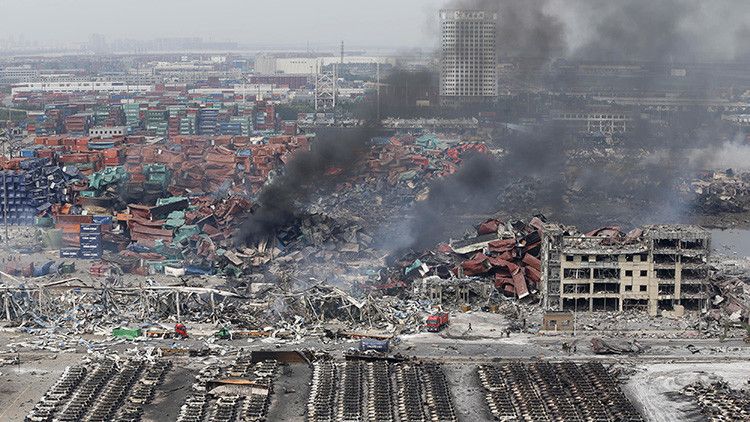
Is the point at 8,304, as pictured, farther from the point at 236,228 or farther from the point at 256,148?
the point at 256,148

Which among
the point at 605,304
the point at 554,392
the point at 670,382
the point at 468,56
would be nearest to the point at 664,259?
the point at 605,304

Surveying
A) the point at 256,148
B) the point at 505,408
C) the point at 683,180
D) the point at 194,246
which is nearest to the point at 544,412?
the point at 505,408

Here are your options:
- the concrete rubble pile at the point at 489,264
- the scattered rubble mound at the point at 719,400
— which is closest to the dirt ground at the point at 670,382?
the scattered rubble mound at the point at 719,400

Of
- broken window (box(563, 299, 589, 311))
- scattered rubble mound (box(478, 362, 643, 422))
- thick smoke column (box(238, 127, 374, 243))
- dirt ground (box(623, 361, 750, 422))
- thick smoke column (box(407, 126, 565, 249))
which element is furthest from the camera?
thick smoke column (box(407, 126, 565, 249))

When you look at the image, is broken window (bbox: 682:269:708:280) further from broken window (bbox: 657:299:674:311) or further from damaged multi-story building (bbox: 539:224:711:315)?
broken window (bbox: 657:299:674:311)

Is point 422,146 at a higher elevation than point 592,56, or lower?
lower

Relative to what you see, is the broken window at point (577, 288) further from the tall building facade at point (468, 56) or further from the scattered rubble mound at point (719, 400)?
the tall building facade at point (468, 56)

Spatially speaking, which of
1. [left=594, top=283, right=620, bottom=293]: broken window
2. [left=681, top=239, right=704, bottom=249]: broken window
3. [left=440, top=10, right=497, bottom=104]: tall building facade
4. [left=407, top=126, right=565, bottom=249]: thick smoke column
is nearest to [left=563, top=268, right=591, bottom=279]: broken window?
[left=594, top=283, right=620, bottom=293]: broken window
